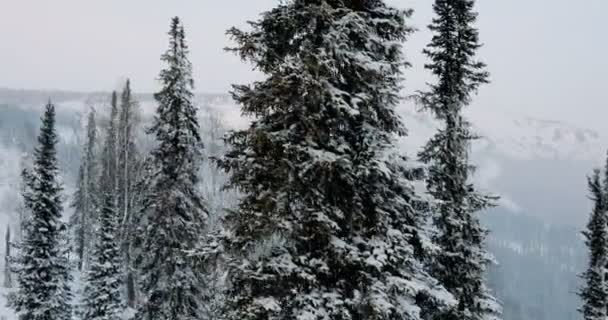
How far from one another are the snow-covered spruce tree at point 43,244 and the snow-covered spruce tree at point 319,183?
2075cm

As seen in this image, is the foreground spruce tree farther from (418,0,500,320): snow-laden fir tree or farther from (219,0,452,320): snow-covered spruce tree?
(219,0,452,320): snow-covered spruce tree

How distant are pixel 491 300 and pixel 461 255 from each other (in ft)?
7.79

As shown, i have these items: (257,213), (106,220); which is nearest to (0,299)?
(106,220)

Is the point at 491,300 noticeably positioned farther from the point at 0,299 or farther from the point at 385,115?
the point at 0,299

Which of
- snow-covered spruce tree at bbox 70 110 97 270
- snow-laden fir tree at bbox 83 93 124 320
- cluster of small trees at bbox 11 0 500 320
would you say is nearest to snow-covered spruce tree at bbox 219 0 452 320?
cluster of small trees at bbox 11 0 500 320

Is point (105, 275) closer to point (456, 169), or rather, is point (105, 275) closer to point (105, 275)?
point (105, 275)

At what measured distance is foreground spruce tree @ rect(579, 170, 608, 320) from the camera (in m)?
28.4

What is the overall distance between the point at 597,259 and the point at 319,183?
24563mm

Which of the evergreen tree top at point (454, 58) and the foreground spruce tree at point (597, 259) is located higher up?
the evergreen tree top at point (454, 58)

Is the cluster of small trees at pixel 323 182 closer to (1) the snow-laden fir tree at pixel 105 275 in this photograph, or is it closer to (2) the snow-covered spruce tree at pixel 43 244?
(2) the snow-covered spruce tree at pixel 43 244

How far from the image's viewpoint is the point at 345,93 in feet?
31.3

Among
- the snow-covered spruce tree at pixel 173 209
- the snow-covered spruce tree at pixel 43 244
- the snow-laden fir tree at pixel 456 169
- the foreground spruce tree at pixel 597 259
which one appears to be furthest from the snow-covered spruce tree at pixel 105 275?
the foreground spruce tree at pixel 597 259

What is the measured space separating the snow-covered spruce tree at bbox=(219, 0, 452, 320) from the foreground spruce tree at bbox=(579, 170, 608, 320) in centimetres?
2225

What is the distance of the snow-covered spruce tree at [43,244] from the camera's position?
27.6m
